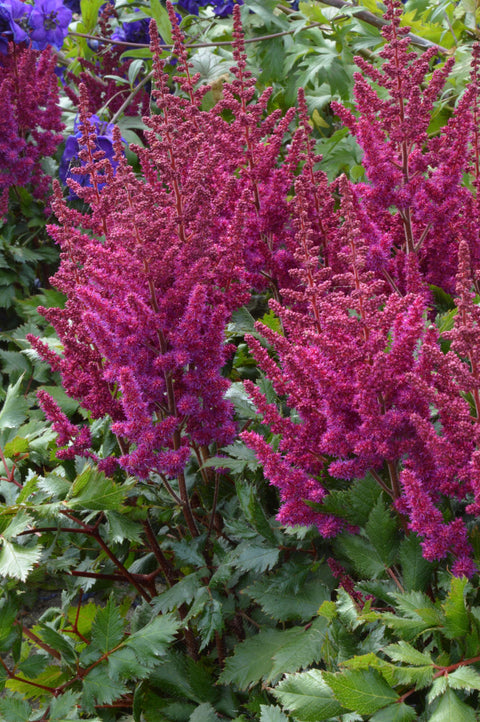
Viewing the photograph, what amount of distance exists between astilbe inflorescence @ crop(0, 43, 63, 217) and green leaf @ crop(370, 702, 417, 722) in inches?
107

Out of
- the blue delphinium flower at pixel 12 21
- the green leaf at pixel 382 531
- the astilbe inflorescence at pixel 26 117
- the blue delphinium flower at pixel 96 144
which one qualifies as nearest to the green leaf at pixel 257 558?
the green leaf at pixel 382 531

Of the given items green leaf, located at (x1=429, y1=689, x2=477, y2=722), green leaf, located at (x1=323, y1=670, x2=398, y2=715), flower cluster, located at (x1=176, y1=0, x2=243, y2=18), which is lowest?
green leaf, located at (x1=323, y1=670, x2=398, y2=715)

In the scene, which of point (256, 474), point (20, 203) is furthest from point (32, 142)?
point (256, 474)

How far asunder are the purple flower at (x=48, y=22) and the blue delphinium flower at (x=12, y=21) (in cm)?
4

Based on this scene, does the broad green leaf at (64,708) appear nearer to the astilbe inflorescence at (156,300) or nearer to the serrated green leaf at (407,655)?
the astilbe inflorescence at (156,300)

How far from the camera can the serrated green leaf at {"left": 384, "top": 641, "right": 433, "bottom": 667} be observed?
3.61 feet

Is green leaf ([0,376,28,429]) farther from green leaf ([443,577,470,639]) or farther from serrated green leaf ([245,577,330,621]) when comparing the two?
green leaf ([443,577,470,639])

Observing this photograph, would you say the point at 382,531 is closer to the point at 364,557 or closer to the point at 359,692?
the point at 364,557

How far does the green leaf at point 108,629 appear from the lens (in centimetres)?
157

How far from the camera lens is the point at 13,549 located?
4.64ft

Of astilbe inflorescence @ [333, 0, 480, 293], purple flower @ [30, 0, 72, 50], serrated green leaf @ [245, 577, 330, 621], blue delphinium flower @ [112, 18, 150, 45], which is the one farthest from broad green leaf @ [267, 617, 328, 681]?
blue delphinium flower @ [112, 18, 150, 45]

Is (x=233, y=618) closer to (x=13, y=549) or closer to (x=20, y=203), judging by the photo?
(x=13, y=549)

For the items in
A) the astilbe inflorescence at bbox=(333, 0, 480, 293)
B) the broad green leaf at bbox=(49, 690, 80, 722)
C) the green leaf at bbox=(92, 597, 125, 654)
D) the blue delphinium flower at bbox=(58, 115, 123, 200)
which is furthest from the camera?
the blue delphinium flower at bbox=(58, 115, 123, 200)

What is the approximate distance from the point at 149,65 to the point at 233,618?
293cm
